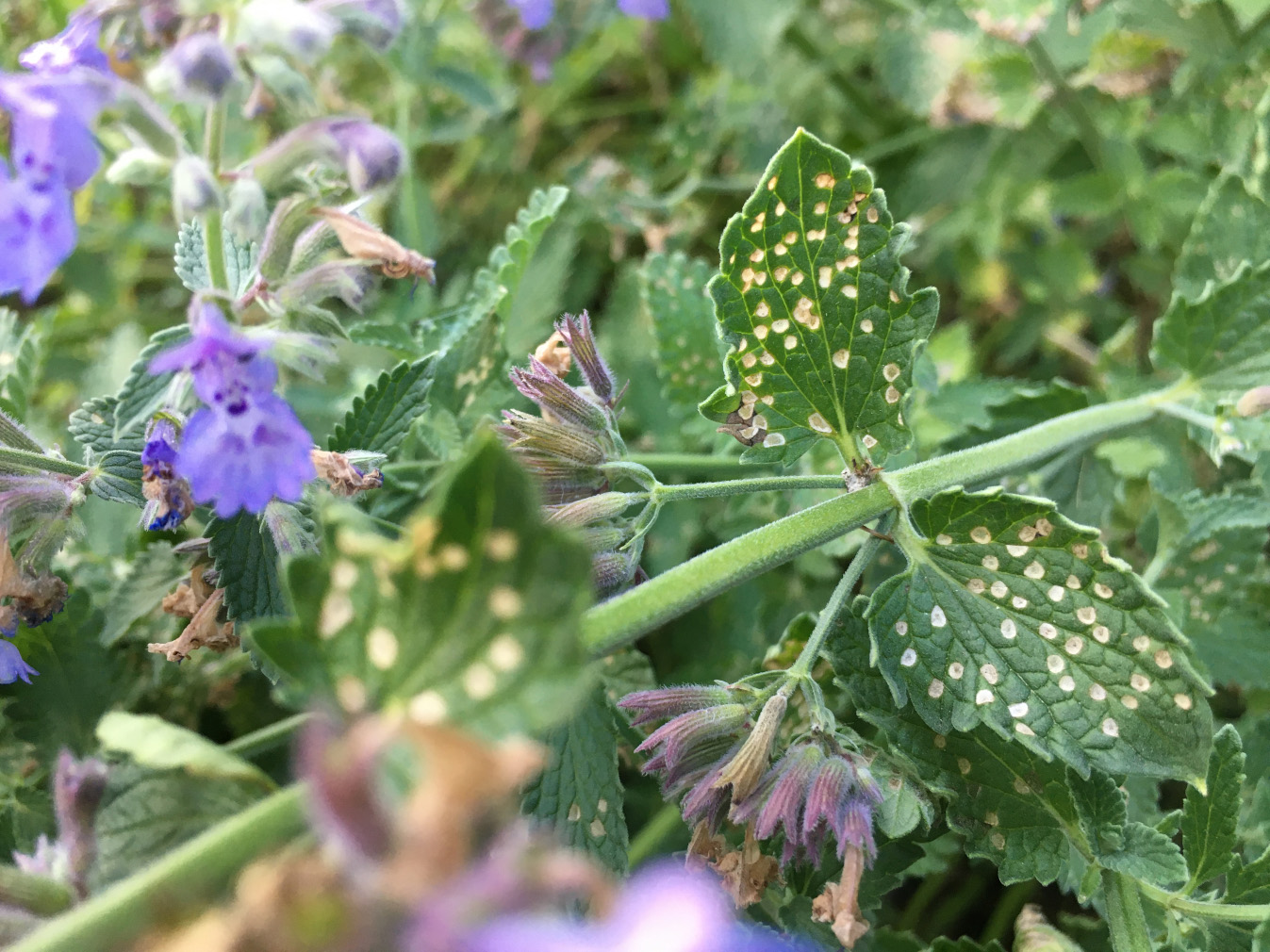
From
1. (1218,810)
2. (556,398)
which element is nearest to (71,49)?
(556,398)

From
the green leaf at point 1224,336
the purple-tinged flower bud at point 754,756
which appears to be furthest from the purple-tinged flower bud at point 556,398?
the green leaf at point 1224,336

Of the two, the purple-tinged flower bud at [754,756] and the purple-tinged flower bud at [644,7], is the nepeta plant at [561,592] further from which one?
the purple-tinged flower bud at [644,7]

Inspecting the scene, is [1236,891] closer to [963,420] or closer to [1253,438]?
[1253,438]

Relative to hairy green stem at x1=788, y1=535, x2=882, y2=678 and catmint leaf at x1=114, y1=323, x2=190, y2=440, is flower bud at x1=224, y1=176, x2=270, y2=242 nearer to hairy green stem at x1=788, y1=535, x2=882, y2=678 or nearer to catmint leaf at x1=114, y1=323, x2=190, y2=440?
catmint leaf at x1=114, y1=323, x2=190, y2=440

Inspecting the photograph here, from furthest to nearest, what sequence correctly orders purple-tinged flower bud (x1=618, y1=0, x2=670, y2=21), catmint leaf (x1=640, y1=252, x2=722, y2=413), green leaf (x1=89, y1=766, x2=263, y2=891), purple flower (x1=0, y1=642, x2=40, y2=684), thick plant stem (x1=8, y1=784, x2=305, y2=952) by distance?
purple-tinged flower bud (x1=618, y1=0, x2=670, y2=21)
catmint leaf (x1=640, y1=252, x2=722, y2=413)
purple flower (x1=0, y1=642, x2=40, y2=684)
green leaf (x1=89, y1=766, x2=263, y2=891)
thick plant stem (x1=8, y1=784, x2=305, y2=952)

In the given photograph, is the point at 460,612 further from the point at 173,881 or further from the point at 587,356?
the point at 587,356

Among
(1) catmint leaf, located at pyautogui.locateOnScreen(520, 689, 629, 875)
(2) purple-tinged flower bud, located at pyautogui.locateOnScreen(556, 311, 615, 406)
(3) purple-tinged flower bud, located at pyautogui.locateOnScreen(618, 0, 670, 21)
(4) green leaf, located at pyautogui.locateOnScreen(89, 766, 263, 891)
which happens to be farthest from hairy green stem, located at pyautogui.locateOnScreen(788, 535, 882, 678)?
(3) purple-tinged flower bud, located at pyautogui.locateOnScreen(618, 0, 670, 21)
